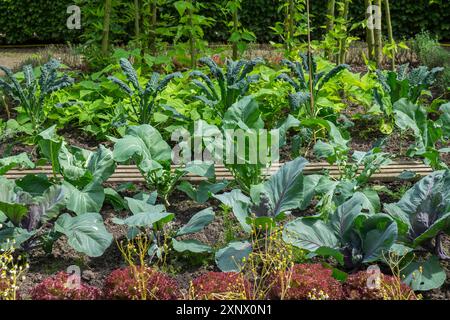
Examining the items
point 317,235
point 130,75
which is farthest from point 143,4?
point 317,235

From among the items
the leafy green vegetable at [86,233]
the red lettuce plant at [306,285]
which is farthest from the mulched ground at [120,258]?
the red lettuce plant at [306,285]

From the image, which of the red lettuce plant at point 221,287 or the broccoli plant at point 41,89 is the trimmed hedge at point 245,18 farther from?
the red lettuce plant at point 221,287

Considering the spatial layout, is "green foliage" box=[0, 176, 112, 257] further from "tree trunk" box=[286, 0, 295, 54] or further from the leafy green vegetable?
"tree trunk" box=[286, 0, 295, 54]

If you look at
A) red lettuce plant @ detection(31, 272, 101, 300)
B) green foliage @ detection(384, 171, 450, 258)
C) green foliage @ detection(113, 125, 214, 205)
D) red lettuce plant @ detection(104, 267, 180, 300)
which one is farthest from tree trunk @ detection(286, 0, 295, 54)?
red lettuce plant @ detection(31, 272, 101, 300)

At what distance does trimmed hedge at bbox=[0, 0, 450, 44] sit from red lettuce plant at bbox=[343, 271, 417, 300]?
315 inches

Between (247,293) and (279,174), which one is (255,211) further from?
(247,293)

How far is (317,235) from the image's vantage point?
12.7 ft

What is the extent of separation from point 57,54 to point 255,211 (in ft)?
19.1

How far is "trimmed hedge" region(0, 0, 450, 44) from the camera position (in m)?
11.7

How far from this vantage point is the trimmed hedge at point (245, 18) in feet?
38.5

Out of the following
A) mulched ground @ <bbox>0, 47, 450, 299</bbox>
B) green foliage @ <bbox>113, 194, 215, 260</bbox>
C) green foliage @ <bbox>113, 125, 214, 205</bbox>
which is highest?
green foliage @ <bbox>113, 125, 214, 205</bbox>

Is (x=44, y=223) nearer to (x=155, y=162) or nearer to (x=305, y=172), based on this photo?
(x=155, y=162)

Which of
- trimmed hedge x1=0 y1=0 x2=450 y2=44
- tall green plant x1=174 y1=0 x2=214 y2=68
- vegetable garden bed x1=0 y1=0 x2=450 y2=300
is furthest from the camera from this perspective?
trimmed hedge x1=0 y1=0 x2=450 y2=44

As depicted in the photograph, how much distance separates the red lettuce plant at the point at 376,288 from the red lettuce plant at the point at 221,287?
48 centimetres
